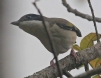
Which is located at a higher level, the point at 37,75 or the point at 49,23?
the point at 49,23

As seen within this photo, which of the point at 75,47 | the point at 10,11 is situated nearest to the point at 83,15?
the point at 75,47

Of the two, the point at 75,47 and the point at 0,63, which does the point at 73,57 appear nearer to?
the point at 75,47

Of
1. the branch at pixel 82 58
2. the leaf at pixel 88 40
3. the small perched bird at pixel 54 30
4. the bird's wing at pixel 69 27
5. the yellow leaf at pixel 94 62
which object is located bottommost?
the yellow leaf at pixel 94 62

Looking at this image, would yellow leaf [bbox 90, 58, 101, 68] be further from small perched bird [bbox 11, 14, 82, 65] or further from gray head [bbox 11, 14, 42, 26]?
gray head [bbox 11, 14, 42, 26]

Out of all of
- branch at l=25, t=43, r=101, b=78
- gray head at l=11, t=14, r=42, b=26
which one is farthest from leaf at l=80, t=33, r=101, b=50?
gray head at l=11, t=14, r=42, b=26

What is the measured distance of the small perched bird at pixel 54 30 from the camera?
66 centimetres

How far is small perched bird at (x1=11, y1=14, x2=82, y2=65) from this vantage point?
0.66m

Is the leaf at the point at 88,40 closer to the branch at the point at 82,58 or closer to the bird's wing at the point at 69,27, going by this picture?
the branch at the point at 82,58

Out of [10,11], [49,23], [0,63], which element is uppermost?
[49,23]

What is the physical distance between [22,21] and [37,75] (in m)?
0.15

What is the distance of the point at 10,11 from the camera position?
0.50 m

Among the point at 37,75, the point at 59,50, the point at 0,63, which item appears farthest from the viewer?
the point at 59,50

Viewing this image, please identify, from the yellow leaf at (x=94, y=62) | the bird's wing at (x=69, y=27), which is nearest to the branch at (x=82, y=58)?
the yellow leaf at (x=94, y=62)

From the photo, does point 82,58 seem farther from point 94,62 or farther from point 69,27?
point 69,27
